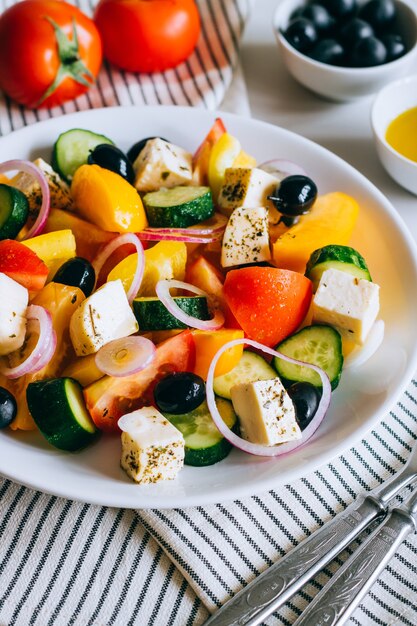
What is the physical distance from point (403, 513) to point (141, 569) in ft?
2.48

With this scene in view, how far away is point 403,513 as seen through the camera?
6.76 feet

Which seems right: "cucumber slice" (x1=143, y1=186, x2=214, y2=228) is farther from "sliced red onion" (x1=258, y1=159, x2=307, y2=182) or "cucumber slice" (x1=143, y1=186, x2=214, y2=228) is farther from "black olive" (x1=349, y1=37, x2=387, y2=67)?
"black olive" (x1=349, y1=37, x2=387, y2=67)

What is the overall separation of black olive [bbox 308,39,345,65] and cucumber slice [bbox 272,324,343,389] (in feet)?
5.22

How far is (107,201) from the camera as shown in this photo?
7.84 feet

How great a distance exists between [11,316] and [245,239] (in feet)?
2.52

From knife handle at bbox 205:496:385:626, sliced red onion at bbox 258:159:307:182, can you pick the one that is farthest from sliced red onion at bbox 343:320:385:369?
sliced red onion at bbox 258:159:307:182

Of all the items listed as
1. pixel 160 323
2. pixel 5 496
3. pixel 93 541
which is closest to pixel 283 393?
pixel 160 323

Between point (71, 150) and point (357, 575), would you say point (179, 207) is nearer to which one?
point (71, 150)

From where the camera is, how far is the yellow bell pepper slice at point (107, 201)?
7.84 ft

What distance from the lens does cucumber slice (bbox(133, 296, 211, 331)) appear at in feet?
7.13

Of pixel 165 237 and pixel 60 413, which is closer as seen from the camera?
pixel 60 413

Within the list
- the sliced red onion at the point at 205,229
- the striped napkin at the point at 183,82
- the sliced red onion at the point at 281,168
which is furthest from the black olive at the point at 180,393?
the striped napkin at the point at 183,82

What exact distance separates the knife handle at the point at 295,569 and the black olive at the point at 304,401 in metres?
0.30

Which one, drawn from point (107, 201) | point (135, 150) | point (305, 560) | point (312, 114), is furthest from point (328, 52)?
point (305, 560)
